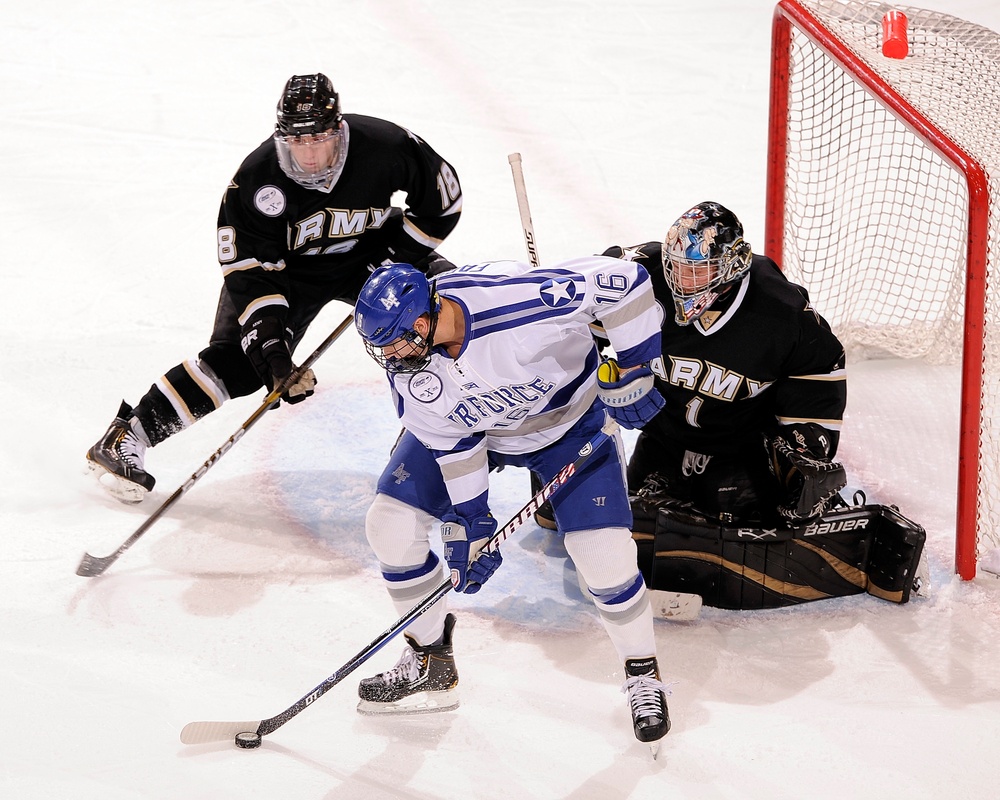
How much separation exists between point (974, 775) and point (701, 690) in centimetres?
64

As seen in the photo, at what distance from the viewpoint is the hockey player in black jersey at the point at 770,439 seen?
3.11 meters

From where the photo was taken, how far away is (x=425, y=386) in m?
2.56

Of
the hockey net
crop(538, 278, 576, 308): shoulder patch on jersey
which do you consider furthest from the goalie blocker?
crop(538, 278, 576, 308): shoulder patch on jersey

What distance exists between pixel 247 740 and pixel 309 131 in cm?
167

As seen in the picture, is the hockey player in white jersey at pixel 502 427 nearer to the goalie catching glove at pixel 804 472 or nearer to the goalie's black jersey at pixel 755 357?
the goalie's black jersey at pixel 755 357

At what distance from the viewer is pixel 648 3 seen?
699cm

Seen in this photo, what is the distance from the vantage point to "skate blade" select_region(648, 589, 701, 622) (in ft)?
10.3

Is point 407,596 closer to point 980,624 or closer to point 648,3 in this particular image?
point 980,624

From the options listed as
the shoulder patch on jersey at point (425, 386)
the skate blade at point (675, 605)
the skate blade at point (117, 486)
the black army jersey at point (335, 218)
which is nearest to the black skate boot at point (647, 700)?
the skate blade at point (675, 605)

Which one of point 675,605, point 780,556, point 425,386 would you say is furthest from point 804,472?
point 425,386

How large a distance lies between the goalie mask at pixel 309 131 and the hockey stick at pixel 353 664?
126 centimetres

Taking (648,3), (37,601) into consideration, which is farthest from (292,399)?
(648,3)

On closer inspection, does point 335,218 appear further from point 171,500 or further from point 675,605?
point 675,605

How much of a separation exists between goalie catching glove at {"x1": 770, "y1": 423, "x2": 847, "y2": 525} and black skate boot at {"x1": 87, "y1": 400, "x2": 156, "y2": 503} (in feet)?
6.15
